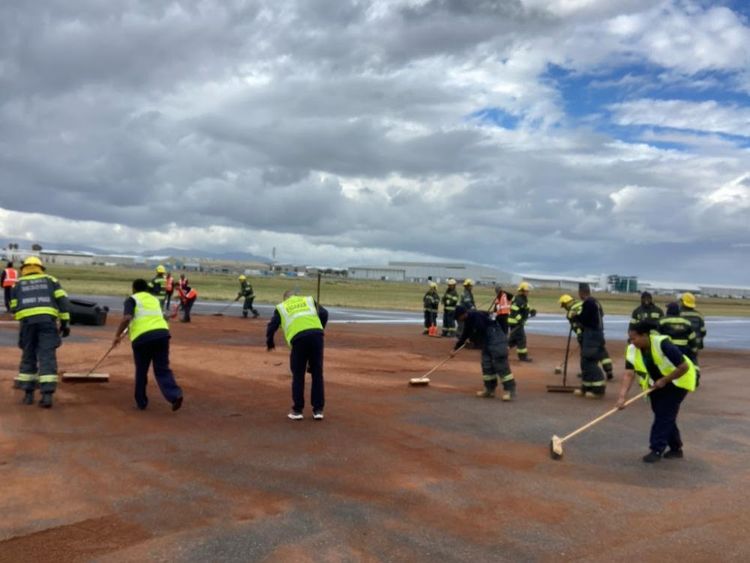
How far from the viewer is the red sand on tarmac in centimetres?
450

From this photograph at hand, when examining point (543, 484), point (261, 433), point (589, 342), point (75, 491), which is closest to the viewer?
point (75, 491)

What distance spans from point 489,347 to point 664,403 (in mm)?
3642

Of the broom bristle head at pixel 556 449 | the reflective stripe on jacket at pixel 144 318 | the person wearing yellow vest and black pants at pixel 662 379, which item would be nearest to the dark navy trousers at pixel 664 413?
the person wearing yellow vest and black pants at pixel 662 379

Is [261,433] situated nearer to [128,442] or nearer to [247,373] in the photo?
[128,442]

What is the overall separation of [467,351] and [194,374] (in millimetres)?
7828

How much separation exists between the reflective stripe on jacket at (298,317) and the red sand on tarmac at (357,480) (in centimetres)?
113

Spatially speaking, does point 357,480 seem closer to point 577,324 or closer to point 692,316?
point 577,324

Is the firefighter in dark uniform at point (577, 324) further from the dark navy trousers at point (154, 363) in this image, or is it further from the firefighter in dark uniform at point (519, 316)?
the dark navy trousers at point (154, 363)

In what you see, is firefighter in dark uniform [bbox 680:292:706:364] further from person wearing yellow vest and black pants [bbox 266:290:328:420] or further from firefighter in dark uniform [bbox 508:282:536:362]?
person wearing yellow vest and black pants [bbox 266:290:328:420]

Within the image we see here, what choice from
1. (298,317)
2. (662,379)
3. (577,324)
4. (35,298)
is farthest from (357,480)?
(577,324)

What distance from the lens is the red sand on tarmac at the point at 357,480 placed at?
4504 millimetres

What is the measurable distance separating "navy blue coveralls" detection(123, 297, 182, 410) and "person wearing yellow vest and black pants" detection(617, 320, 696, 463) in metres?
5.39

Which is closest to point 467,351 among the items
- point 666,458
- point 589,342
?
point 589,342

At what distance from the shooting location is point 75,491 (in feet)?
17.5
